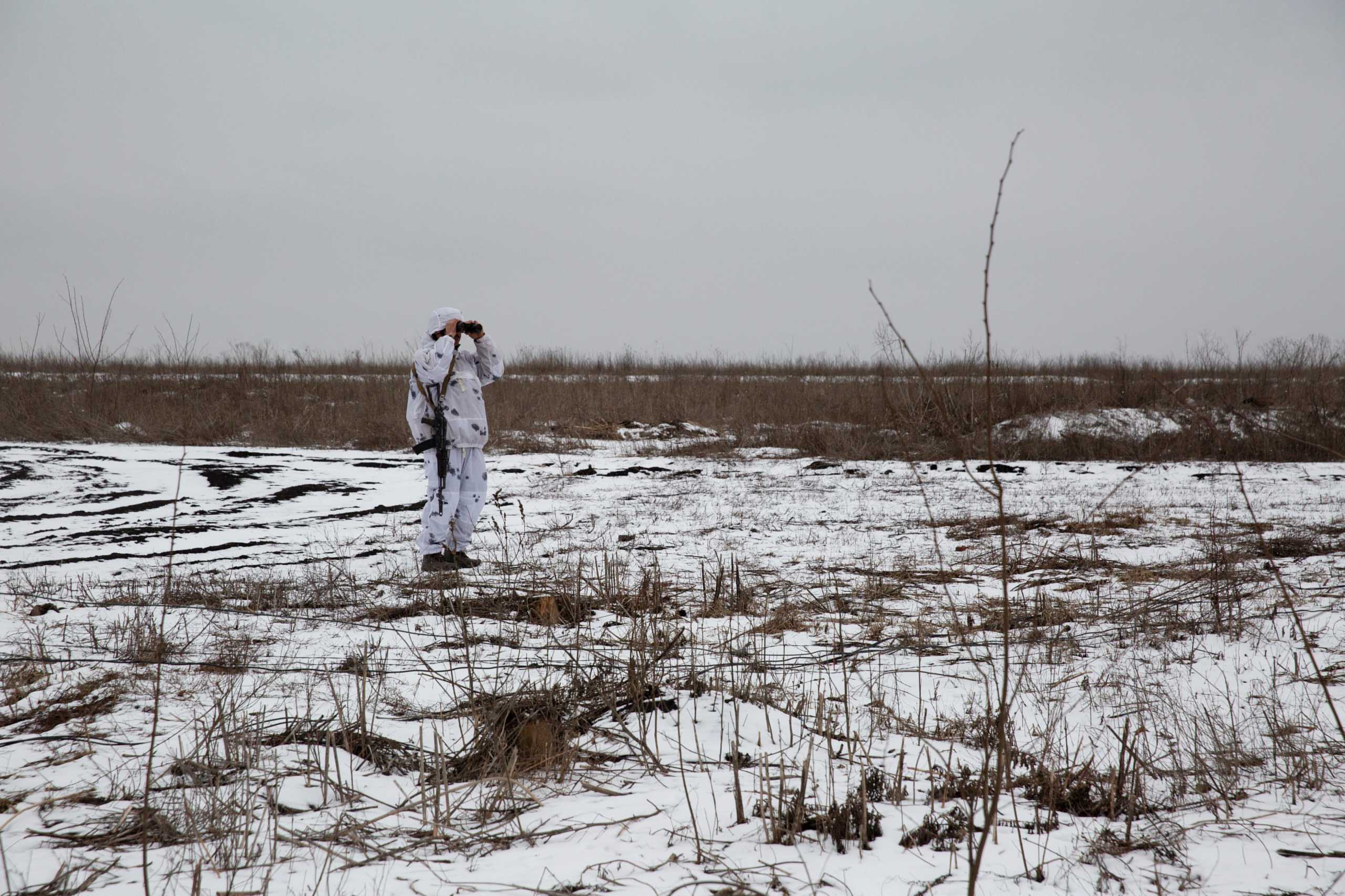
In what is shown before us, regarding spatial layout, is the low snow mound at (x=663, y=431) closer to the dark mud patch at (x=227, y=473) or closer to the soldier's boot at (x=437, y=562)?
the dark mud patch at (x=227, y=473)

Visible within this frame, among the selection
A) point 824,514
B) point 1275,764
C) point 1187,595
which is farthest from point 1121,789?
point 824,514

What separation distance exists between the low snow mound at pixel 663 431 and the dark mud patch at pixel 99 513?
7624 millimetres

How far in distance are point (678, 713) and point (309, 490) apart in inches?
278

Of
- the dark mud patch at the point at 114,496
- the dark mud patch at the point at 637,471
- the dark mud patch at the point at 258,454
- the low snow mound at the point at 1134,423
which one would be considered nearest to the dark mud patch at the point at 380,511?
the dark mud patch at the point at 114,496

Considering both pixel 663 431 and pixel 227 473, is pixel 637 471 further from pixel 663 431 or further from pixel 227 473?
pixel 227 473

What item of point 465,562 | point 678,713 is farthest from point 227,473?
point 678,713

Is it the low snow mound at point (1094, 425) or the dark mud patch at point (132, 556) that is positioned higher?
the low snow mound at point (1094, 425)

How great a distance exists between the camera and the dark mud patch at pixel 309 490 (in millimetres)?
8312

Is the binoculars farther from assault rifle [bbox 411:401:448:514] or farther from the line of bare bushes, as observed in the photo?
the line of bare bushes

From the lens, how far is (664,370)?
2362cm

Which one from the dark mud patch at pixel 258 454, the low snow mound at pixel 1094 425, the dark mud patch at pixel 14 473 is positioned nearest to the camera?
the dark mud patch at pixel 14 473

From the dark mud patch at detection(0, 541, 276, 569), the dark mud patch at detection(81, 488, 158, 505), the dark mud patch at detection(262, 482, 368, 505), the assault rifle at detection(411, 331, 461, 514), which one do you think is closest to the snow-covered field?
the dark mud patch at detection(0, 541, 276, 569)

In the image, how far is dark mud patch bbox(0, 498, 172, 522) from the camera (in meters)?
7.15

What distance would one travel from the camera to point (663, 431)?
1455 centimetres
